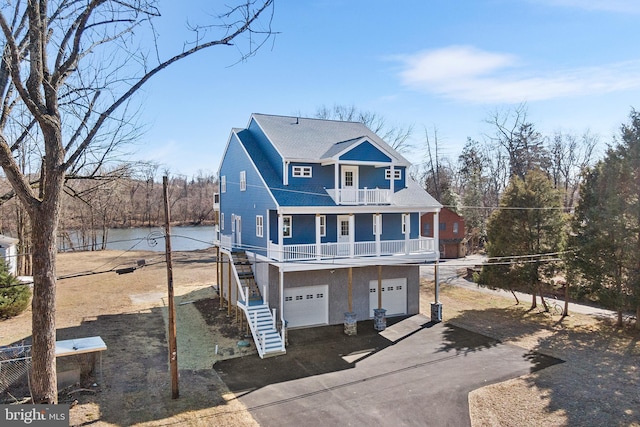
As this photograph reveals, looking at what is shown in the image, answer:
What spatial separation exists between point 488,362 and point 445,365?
5.05 ft

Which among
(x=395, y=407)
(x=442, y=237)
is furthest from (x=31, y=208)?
(x=442, y=237)

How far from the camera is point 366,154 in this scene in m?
18.4

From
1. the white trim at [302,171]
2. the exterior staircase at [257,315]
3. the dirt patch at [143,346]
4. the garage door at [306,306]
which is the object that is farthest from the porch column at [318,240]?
the dirt patch at [143,346]

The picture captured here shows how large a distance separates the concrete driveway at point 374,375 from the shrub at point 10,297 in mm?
11439

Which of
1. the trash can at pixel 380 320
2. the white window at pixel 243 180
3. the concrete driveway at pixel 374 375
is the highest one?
the white window at pixel 243 180

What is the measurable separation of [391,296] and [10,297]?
17664 mm

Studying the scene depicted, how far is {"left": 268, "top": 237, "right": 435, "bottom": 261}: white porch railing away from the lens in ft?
54.5

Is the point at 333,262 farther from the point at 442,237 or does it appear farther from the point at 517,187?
the point at 442,237

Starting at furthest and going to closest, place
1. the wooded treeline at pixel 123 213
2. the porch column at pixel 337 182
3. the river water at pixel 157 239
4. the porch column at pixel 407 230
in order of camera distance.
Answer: the river water at pixel 157 239 < the wooded treeline at pixel 123 213 < the porch column at pixel 407 230 < the porch column at pixel 337 182

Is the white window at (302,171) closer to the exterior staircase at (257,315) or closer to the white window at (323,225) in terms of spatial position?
the white window at (323,225)

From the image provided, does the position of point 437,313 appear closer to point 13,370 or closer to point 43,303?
point 43,303

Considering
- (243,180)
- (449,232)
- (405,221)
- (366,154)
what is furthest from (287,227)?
(449,232)

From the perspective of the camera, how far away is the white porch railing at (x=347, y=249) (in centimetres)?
1661

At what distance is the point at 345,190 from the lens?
57.8ft
